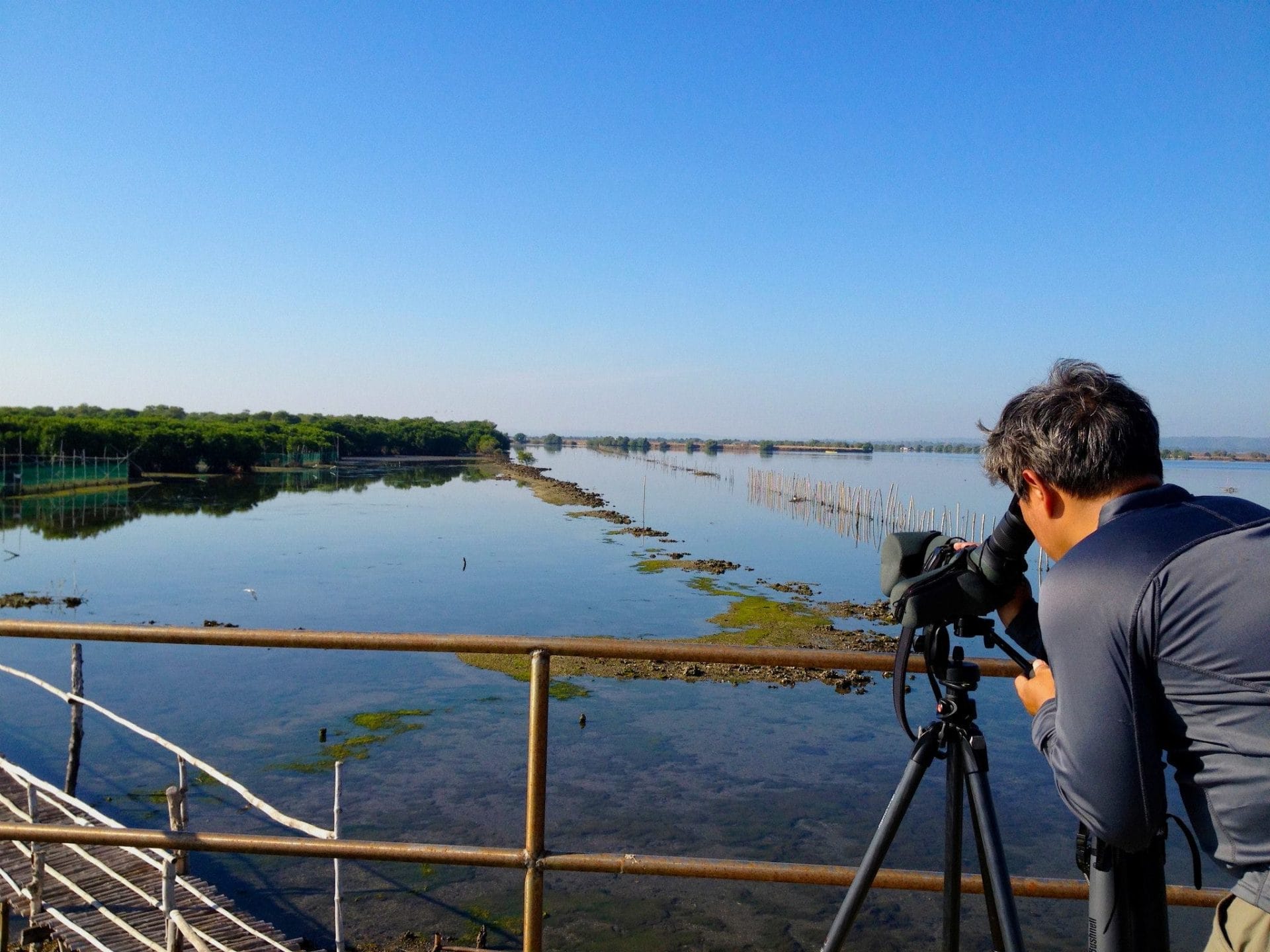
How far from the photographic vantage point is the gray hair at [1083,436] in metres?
1.49

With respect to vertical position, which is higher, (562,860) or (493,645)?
(493,645)

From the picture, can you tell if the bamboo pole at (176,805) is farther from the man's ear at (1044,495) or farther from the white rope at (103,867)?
the man's ear at (1044,495)

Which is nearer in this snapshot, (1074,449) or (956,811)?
(1074,449)

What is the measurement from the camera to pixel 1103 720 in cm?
133

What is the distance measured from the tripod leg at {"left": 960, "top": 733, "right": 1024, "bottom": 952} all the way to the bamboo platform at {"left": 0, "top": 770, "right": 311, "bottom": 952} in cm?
661

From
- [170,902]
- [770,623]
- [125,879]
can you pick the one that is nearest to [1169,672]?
[170,902]

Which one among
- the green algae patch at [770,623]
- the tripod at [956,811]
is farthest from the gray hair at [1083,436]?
the green algae patch at [770,623]

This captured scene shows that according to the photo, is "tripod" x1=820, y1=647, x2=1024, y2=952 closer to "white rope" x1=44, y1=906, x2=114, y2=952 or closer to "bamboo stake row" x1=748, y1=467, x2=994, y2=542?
"white rope" x1=44, y1=906, x2=114, y2=952

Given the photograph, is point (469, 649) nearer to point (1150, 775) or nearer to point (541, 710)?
point (541, 710)

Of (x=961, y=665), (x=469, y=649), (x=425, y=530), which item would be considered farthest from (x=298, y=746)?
(x=425, y=530)

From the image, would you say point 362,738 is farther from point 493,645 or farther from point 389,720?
point 493,645

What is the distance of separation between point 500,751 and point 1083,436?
13650 millimetres

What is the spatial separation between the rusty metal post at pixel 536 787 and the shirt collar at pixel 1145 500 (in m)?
1.25

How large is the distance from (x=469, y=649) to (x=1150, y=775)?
5.06 ft
